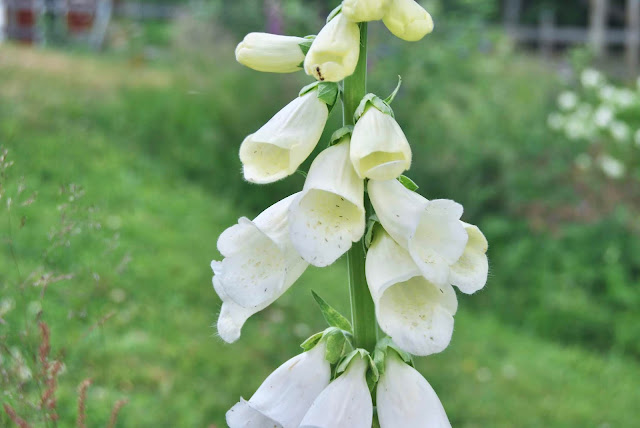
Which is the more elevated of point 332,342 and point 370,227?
point 370,227

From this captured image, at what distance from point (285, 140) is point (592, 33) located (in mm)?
15132

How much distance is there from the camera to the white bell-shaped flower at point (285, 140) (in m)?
1.15

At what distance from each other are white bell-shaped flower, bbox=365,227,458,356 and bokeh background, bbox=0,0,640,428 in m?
0.78

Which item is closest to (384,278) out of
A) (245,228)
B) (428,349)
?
(428,349)

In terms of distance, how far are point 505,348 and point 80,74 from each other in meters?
5.70

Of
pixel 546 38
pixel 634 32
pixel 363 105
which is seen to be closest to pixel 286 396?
pixel 363 105

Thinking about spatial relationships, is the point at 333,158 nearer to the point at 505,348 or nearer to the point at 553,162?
the point at 505,348

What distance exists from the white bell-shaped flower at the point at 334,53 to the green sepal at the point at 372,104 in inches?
2.0

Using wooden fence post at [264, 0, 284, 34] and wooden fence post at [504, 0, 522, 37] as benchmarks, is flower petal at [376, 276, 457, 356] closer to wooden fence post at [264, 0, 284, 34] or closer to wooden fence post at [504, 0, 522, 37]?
wooden fence post at [264, 0, 284, 34]

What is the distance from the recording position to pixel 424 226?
112cm

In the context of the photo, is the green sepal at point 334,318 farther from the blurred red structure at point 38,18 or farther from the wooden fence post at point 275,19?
the blurred red structure at point 38,18

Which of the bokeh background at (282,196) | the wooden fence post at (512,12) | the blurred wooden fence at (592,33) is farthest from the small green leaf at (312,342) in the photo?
the wooden fence post at (512,12)

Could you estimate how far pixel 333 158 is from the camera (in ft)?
3.76

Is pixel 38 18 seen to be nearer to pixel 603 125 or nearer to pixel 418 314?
pixel 603 125
